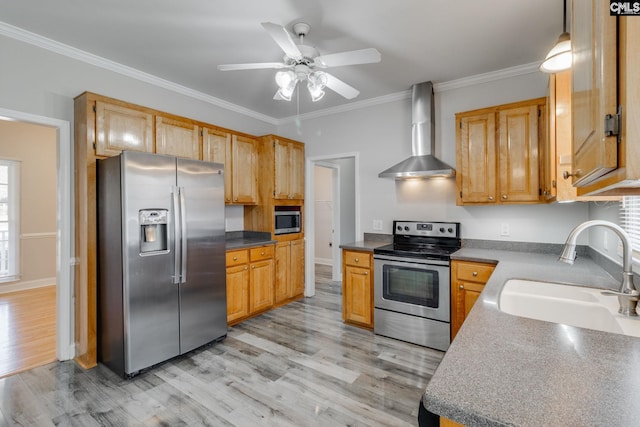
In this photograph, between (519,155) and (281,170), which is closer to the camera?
(519,155)

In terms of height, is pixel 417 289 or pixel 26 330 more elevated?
pixel 417 289

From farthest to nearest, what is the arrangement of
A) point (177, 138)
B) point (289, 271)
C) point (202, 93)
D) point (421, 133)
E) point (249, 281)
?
point (289, 271) → point (202, 93) → point (249, 281) → point (421, 133) → point (177, 138)

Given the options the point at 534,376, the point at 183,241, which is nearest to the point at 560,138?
the point at 534,376

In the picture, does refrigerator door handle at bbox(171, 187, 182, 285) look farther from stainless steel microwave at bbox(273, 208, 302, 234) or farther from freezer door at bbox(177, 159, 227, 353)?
stainless steel microwave at bbox(273, 208, 302, 234)

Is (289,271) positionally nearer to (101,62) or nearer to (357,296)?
(357,296)

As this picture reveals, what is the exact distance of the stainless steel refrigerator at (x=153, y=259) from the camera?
7.97 feet

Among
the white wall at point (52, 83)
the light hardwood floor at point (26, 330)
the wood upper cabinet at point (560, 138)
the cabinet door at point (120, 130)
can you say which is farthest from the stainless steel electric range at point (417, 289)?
the light hardwood floor at point (26, 330)

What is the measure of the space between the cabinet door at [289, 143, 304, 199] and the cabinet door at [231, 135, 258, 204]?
1.61ft

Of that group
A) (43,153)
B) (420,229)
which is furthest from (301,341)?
(43,153)

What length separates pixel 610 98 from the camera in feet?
1.98

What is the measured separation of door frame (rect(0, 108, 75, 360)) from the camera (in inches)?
105

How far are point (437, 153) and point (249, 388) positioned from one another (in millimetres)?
2963

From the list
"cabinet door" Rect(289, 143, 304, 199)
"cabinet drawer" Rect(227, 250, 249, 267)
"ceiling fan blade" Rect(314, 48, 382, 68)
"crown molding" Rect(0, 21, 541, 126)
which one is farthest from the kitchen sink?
"cabinet door" Rect(289, 143, 304, 199)

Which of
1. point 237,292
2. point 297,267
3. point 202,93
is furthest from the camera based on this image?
point 297,267
